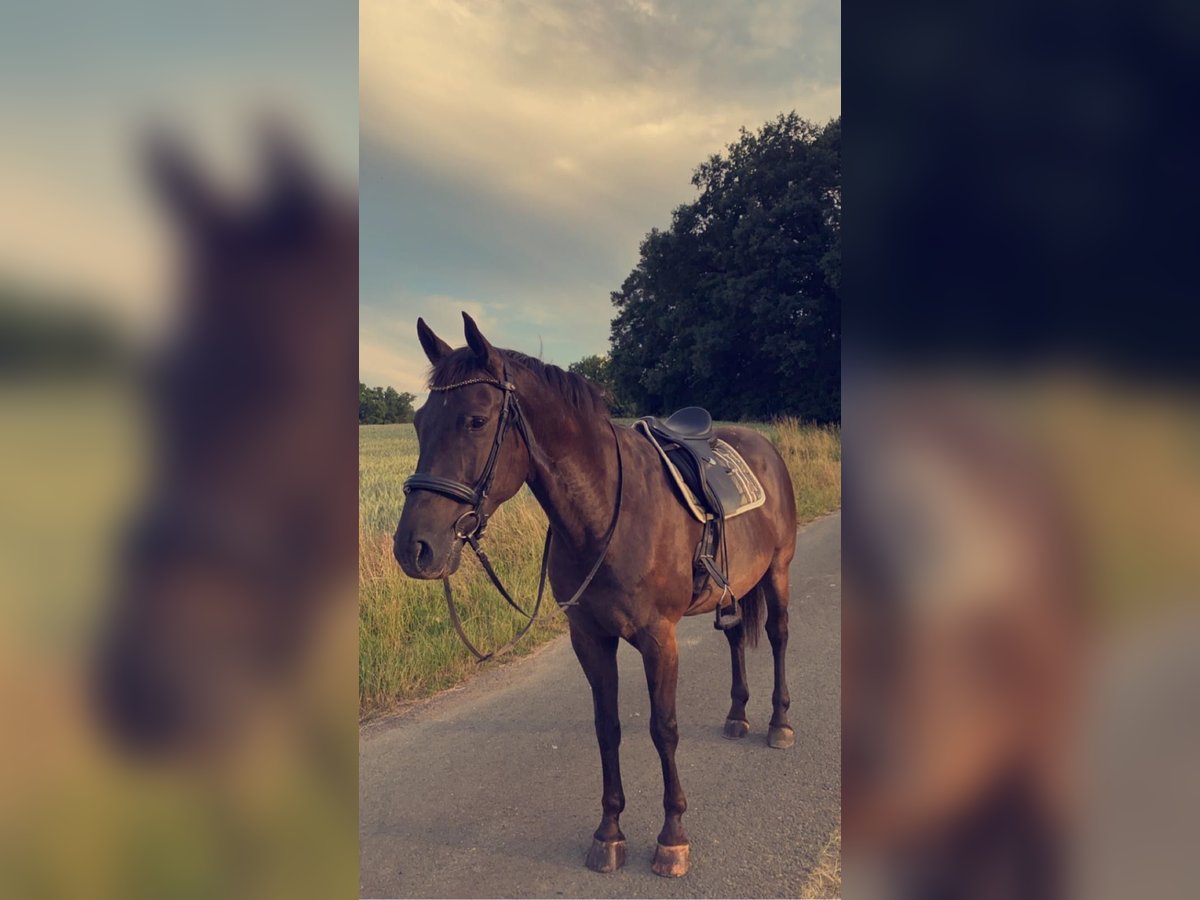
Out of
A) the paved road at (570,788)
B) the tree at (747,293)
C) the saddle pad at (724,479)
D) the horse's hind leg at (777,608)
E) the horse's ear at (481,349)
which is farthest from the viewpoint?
the tree at (747,293)

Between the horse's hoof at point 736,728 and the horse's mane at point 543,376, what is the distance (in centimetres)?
222

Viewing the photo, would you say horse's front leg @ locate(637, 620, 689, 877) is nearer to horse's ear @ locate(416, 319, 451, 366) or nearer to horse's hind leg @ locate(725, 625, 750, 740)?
horse's hind leg @ locate(725, 625, 750, 740)

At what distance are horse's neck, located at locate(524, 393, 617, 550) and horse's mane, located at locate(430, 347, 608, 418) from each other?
7 cm

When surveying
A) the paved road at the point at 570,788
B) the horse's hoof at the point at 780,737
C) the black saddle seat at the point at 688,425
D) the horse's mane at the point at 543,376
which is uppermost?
the horse's mane at the point at 543,376

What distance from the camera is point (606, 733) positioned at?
2832 mm
